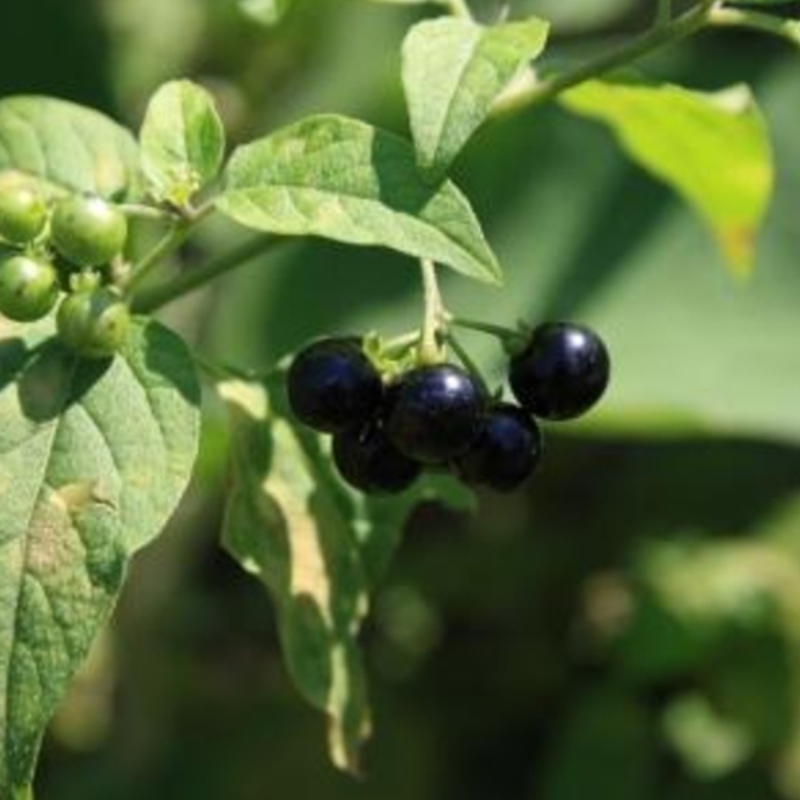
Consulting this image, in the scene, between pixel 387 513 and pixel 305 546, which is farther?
pixel 387 513

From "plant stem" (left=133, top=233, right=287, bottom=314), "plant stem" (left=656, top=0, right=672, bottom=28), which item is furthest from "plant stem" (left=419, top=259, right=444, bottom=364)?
"plant stem" (left=656, top=0, right=672, bottom=28)

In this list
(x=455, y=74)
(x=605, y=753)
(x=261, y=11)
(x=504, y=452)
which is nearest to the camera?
(x=455, y=74)

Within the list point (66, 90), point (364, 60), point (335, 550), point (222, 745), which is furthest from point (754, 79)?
point (335, 550)

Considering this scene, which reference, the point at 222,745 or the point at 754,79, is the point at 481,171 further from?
the point at 222,745

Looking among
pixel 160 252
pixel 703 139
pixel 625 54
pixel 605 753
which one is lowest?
pixel 605 753

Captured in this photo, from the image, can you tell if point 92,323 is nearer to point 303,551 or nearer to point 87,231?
point 87,231

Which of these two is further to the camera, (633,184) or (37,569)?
(633,184)

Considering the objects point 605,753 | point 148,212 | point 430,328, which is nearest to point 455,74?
point 430,328
